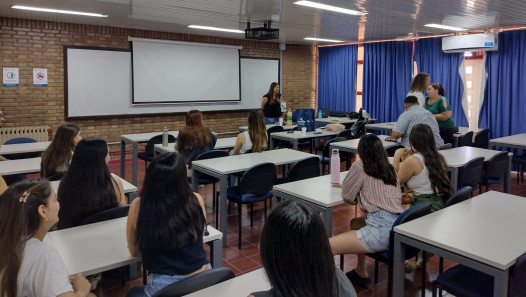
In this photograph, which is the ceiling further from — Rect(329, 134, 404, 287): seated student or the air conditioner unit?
Rect(329, 134, 404, 287): seated student

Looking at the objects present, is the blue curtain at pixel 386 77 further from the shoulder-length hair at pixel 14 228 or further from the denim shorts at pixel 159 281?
the shoulder-length hair at pixel 14 228

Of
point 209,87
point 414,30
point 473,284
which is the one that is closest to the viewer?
point 473,284

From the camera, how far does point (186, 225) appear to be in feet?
6.21

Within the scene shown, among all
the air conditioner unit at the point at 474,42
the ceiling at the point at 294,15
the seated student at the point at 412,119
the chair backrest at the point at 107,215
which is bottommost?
the chair backrest at the point at 107,215

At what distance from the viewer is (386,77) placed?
934cm

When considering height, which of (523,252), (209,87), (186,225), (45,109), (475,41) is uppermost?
(475,41)

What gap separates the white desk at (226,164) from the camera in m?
3.83

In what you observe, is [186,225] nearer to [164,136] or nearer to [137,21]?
[164,136]

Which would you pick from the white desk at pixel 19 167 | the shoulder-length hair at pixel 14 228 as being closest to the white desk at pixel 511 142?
the white desk at pixel 19 167

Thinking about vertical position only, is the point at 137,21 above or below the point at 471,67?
above

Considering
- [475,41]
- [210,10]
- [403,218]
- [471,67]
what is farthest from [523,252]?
[471,67]

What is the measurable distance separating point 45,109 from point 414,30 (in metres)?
6.73

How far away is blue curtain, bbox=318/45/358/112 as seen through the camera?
10.2 meters

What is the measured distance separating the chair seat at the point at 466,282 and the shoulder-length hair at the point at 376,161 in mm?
653
